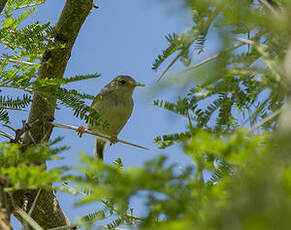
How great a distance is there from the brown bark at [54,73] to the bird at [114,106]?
→ 1.68 meters

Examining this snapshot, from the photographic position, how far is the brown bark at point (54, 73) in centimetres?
417

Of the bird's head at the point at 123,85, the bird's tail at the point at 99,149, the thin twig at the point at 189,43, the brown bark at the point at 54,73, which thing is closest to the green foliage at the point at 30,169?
the thin twig at the point at 189,43

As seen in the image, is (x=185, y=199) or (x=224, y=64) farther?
(x=224, y=64)

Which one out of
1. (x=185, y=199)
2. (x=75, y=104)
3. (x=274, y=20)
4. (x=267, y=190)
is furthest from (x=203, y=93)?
→ (x=75, y=104)

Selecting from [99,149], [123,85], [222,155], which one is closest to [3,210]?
[222,155]

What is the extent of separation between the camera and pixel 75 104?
3092 mm

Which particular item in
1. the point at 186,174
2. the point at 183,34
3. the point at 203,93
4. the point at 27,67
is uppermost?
the point at 27,67

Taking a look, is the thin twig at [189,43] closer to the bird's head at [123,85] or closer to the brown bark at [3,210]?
the brown bark at [3,210]

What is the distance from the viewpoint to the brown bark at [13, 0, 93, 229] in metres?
4.17

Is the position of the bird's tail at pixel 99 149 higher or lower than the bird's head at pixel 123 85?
lower

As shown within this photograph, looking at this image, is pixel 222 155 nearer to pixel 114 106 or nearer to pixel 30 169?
pixel 30 169

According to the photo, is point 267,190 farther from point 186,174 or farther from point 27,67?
point 27,67

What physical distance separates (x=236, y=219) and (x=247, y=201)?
0.05 m

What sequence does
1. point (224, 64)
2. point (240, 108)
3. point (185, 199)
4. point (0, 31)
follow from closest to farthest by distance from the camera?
point (185, 199) < point (224, 64) < point (240, 108) < point (0, 31)
